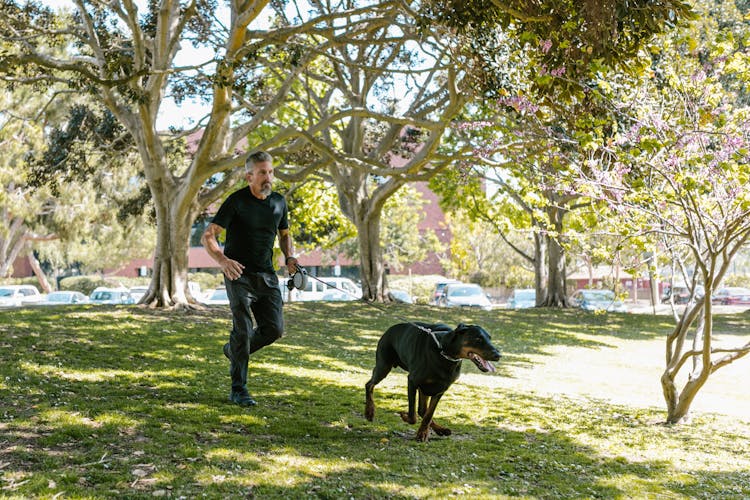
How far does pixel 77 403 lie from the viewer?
23.5ft

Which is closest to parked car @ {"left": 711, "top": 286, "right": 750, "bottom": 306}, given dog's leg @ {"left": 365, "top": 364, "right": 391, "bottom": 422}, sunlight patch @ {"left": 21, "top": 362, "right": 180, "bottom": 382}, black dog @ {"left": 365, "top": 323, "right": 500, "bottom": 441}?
sunlight patch @ {"left": 21, "top": 362, "right": 180, "bottom": 382}

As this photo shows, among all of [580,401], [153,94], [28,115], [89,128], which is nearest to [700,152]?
[580,401]

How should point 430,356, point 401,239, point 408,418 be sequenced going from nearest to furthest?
1. point 430,356
2. point 408,418
3. point 401,239

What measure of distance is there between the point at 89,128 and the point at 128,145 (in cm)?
136

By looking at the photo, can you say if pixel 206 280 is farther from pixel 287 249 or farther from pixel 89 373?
pixel 287 249

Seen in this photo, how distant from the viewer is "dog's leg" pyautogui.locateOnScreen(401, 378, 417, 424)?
6.41 metres

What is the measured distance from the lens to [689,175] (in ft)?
24.7

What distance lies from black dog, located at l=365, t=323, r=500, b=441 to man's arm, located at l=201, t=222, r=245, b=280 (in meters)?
1.42

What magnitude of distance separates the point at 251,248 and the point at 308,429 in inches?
65.6

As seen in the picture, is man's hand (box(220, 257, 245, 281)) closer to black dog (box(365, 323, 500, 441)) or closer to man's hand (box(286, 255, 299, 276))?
man's hand (box(286, 255, 299, 276))

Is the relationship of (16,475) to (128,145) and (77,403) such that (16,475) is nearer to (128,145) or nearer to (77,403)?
(77,403)

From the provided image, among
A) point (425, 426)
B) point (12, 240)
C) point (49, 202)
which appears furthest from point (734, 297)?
point (425, 426)

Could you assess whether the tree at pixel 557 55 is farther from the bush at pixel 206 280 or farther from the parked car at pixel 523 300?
the bush at pixel 206 280

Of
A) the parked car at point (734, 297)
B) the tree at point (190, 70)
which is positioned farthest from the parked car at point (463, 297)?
the parked car at point (734, 297)
